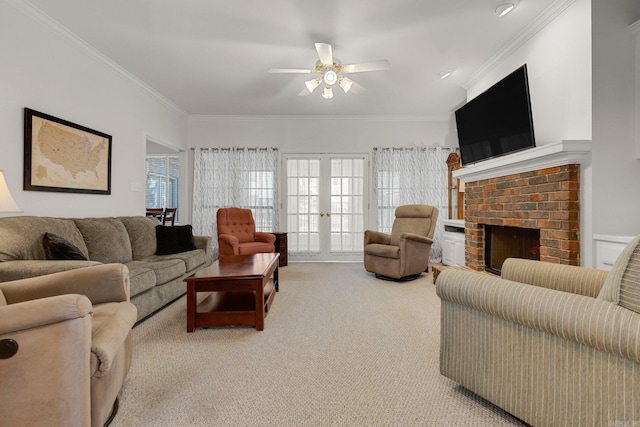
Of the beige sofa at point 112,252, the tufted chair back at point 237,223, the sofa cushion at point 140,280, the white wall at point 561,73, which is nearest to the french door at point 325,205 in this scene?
the tufted chair back at point 237,223

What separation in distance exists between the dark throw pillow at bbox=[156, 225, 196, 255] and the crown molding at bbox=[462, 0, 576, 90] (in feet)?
13.5

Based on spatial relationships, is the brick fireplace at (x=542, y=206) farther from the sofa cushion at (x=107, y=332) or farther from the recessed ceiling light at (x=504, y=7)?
the sofa cushion at (x=107, y=332)

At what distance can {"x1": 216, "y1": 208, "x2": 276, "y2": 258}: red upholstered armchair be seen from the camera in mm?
4418

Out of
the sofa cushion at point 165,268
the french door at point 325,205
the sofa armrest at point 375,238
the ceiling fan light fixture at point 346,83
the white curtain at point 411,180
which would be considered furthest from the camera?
the french door at point 325,205

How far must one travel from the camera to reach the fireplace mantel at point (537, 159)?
2.41 meters

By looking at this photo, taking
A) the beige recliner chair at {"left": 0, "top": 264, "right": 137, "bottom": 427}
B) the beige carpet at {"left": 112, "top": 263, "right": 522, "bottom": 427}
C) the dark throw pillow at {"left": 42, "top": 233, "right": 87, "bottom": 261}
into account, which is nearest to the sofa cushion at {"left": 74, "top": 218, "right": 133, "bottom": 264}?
the dark throw pillow at {"left": 42, "top": 233, "right": 87, "bottom": 261}

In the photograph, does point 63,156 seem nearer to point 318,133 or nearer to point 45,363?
point 45,363

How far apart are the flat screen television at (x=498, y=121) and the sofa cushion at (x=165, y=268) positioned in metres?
3.52

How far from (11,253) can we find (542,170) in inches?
164

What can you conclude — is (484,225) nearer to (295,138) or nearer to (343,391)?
(343,391)

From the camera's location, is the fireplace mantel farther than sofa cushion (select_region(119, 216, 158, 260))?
No

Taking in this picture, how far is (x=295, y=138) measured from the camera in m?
5.70

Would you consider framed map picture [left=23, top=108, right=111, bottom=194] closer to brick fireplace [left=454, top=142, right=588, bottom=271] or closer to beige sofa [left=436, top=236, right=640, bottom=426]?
beige sofa [left=436, top=236, right=640, bottom=426]

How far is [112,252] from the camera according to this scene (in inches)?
120
